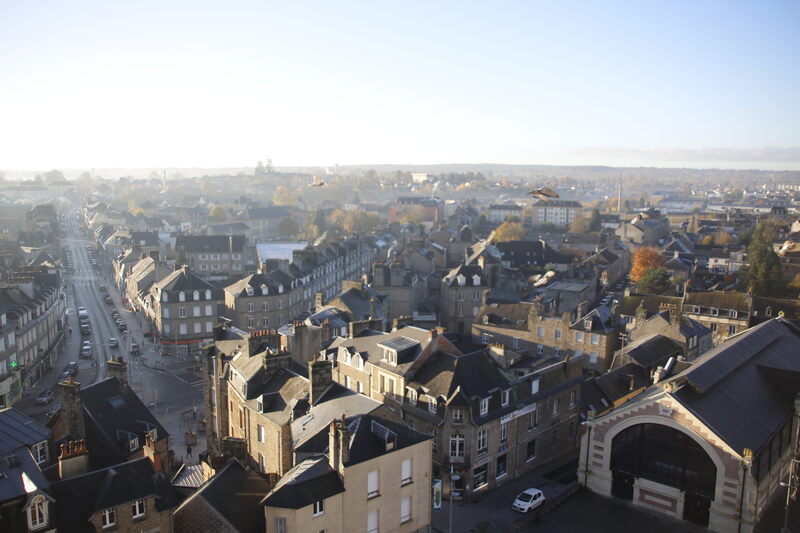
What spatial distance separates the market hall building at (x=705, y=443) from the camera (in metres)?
28.1

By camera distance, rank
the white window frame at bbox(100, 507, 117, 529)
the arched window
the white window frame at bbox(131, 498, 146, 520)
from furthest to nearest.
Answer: the arched window → the white window frame at bbox(131, 498, 146, 520) → the white window frame at bbox(100, 507, 117, 529)

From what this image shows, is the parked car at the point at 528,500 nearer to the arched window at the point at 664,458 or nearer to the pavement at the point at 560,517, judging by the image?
the pavement at the point at 560,517

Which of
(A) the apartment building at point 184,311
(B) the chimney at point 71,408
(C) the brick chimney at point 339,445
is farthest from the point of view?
(A) the apartment building at point 184,311

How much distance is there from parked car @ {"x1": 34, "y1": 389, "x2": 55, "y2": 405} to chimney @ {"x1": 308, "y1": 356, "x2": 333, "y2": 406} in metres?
29.9

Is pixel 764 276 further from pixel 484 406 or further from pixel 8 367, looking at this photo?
pixel 8 367

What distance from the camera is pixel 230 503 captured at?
22062 mm

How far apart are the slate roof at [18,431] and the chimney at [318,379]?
34.4ft

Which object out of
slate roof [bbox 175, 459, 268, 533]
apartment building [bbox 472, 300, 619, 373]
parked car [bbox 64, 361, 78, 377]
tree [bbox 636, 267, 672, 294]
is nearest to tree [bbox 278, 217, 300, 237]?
parked car [bbox 64, 361, 78, 377]

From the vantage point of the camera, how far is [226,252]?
9456cm

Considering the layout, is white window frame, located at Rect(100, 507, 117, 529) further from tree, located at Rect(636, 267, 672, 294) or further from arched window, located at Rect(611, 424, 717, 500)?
tree, located at Rect(636, 267, 672, 294)

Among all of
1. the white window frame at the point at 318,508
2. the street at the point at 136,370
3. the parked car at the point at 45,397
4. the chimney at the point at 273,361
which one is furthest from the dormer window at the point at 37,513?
the parked car at the point at 45,397

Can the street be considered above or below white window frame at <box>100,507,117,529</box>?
below

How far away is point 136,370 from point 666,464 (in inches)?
1758

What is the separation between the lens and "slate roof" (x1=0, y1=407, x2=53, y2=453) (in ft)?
73.9
